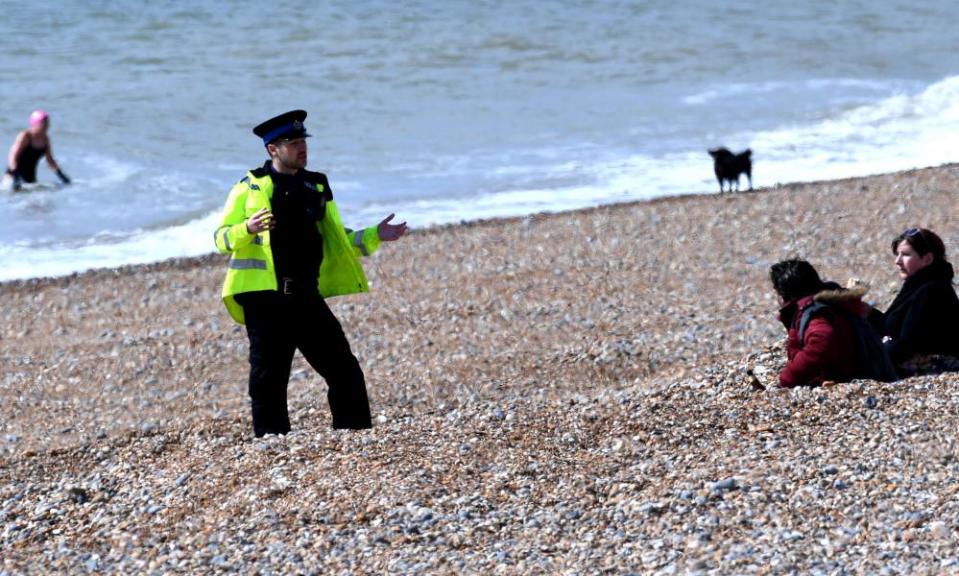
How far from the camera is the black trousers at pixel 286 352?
6562 mm

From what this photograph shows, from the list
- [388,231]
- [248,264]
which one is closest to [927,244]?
[388,231]

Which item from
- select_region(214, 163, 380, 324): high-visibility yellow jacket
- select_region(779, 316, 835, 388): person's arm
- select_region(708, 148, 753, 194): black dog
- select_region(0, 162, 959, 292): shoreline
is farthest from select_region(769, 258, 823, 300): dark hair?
select_region(708, 148, 753, 194): black dog

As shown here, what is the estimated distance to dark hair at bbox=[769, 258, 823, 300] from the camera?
637 cm

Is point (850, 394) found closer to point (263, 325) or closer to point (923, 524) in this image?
point (923, 524)

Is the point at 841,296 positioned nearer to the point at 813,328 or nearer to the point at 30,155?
the point at 813,328

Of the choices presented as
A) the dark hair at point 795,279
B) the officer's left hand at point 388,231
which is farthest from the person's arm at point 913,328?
the officer's left hand at point 388,231

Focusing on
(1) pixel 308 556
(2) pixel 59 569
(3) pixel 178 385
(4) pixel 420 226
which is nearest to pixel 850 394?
(1) pixel 308 556

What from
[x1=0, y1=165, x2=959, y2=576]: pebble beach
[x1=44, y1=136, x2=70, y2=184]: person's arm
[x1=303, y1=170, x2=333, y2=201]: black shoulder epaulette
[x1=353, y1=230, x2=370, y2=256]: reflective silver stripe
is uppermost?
[x1=44, y1=136, x2=70, y2=184]: person's arm

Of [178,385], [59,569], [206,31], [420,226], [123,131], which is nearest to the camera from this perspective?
[59,569]

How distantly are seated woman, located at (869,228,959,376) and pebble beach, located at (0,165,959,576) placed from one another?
1.43 feet

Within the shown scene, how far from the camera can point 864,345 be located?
6.36 m

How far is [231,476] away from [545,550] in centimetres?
153

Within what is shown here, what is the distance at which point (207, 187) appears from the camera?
18.3 meters

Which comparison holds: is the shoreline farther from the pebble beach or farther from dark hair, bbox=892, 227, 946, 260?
dark hair, bbox=892, 227, 946, 260
